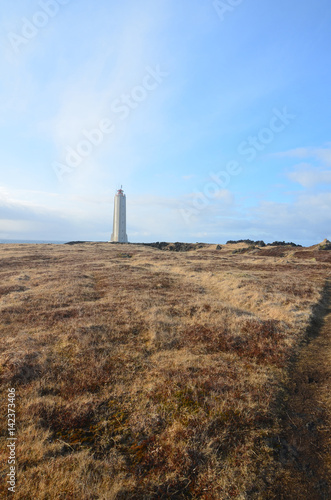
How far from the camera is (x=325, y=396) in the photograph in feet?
27.1

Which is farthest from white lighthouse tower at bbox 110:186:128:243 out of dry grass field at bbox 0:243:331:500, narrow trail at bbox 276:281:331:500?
narrow trail at bbox 276:281:331:500

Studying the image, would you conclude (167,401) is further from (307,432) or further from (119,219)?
(119,219)

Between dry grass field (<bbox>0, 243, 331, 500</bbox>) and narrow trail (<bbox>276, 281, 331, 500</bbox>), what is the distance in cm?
3

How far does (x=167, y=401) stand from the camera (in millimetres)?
7652

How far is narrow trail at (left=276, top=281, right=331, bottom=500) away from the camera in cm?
522

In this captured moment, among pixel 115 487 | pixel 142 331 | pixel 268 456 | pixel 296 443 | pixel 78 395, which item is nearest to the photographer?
pixel 115 487

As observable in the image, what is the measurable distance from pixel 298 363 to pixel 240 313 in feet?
18.5

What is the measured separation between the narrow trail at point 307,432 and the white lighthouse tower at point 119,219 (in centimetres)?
13248

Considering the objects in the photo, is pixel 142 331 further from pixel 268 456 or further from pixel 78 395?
pixel 268 456

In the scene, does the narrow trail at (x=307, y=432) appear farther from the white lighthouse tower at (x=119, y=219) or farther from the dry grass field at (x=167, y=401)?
the white lighthouse tower at (x=119, y=219)

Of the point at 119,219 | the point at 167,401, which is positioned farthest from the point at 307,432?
the point at 119,219

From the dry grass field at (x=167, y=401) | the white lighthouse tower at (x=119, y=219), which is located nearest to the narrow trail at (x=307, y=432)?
the dry grass field at (x=167, y=401)

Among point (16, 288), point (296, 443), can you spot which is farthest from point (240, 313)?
point (16, 288)

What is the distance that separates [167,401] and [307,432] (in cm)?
393
